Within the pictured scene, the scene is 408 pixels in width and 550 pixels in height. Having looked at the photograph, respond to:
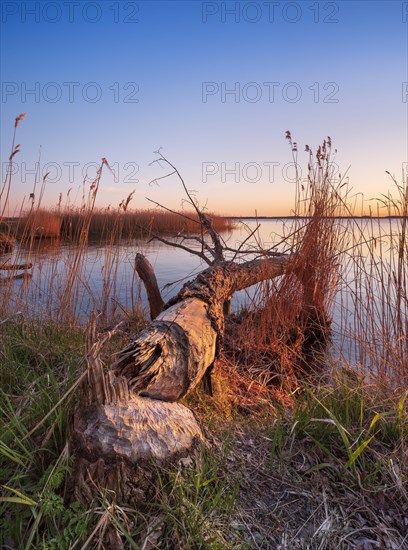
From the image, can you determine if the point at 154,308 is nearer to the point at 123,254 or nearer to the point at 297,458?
the point at 123,254

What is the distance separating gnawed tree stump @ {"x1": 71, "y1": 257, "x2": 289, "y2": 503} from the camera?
1389mm

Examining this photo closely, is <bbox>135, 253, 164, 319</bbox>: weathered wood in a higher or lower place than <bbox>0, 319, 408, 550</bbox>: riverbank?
higher

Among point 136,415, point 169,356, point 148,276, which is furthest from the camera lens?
point 148,276

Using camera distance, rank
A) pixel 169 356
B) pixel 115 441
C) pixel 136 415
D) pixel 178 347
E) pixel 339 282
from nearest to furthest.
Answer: pixel 115 441
pixel 136 415
pixel 169 356
pixel 178 347
pixel 339 282

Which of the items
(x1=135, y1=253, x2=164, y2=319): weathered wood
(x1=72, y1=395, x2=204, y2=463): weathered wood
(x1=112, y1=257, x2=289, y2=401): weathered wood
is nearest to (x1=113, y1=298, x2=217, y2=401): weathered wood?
(x1=112, y1=257, x2=289, y2=401): weathered wood

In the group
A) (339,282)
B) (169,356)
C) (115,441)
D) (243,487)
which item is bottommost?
(243,487)

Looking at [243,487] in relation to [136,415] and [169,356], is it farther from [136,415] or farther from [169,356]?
[169,356]

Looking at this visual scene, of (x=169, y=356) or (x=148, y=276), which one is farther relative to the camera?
(x=148, y=276)

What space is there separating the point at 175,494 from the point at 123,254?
4.33 metres

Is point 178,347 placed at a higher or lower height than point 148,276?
lower

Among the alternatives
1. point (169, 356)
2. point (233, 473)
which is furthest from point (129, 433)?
point (169, 356)

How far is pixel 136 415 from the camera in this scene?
1544 mm

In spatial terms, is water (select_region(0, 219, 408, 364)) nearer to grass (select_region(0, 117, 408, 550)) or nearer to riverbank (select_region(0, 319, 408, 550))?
grass (select_region(0, 117, 408, 550))

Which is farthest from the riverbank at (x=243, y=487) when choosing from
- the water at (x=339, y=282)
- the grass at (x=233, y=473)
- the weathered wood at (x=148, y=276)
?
the weathered wood at (x=148, y=276)
